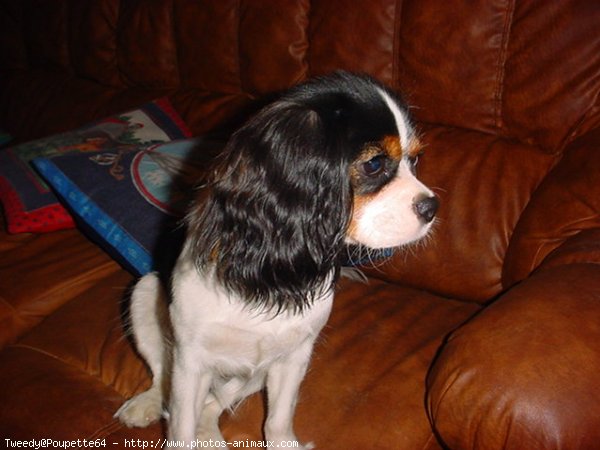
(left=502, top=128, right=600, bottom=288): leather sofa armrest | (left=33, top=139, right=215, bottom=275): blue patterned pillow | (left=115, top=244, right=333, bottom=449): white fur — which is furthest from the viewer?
(left=33, top=139, right=215, bottom=275): blue patterned pillow

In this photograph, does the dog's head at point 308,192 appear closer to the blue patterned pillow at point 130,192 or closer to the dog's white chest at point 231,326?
the dog's white chest at point 231,326

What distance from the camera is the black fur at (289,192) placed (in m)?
1.09

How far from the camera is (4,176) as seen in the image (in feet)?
7.20

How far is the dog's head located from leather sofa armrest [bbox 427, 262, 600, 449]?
28cm

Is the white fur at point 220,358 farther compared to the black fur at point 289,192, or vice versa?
the white fur at point 220,358

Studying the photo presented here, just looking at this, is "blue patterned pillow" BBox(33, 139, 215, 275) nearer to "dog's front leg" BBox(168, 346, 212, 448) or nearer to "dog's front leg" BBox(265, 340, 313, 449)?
"dog's front leg" BBox(168, 346, 212, 448)

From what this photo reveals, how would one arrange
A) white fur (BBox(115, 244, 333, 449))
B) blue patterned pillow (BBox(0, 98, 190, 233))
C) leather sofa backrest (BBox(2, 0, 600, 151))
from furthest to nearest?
blue patterned pillow (BBox(0, 98, 190, 233))
leather sofa backrest (BBox(2, 0, 600, 151))
white fur (BBox(115, 244, 333, 449))

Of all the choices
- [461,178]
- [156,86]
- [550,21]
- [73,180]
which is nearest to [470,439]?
[461,178]

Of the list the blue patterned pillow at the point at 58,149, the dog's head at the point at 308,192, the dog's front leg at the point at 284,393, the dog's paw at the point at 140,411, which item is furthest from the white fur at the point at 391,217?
the blue patterned pillow at the point at 58,149

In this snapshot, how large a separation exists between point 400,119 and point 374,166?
0.45 ft

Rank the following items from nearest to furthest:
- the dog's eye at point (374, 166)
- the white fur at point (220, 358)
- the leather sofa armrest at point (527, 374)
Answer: the leather sofa armrest at point (527, 374)
the dog's eye at point (374, 166)
the white fur at point (220, 358)

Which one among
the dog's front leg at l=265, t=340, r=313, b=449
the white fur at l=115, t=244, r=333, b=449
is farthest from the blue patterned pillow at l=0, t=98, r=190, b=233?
the dog's front leg at l=265, t=340, r=313, b=449

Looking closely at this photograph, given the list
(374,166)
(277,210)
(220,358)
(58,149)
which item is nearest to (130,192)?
(58,149)

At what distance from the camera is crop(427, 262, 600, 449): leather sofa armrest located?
0.91 m
